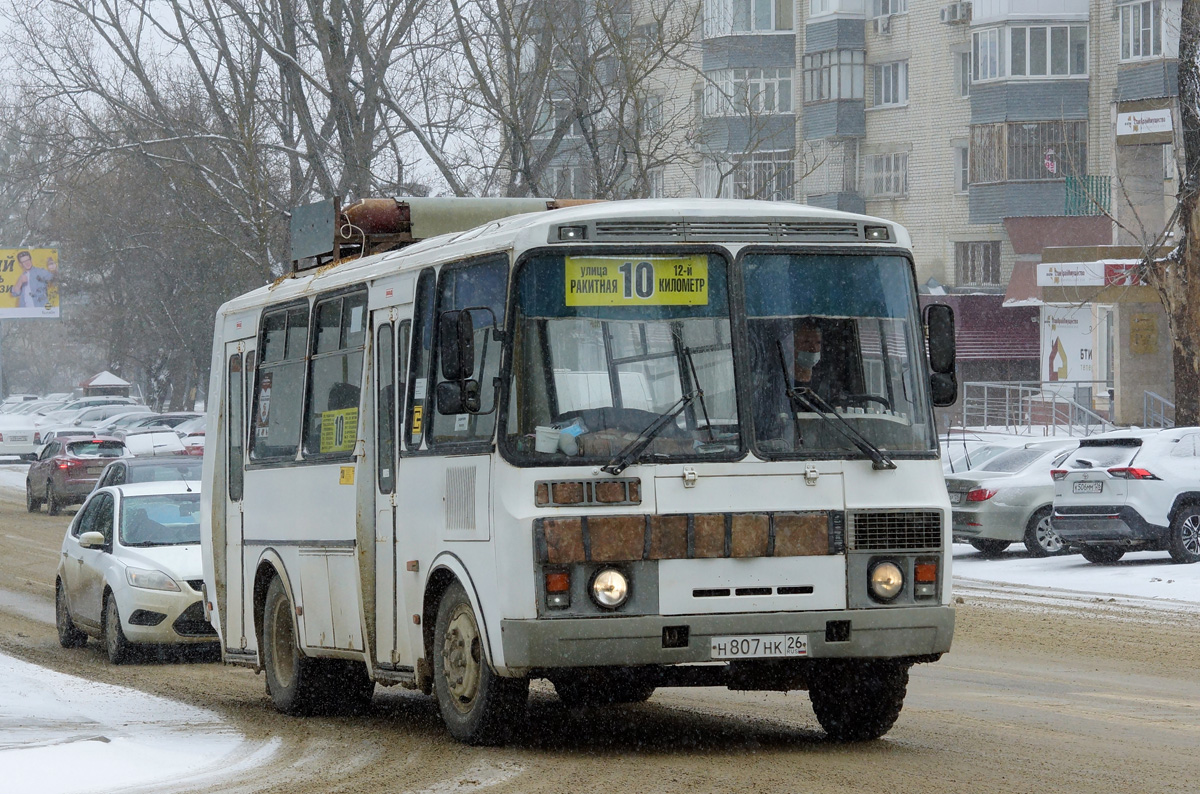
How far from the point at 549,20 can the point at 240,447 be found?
56.2ft

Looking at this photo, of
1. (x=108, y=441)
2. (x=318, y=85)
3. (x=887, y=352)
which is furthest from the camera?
(x=108, y=441)

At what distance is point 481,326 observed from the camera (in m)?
8.98

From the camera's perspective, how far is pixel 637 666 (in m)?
8.59

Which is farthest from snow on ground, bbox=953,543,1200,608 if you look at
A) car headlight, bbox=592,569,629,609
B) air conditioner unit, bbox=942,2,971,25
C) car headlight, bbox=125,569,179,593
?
air conditioner unit, bbox=942,2,971,25

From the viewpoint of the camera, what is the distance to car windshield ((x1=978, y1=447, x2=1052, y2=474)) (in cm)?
2534

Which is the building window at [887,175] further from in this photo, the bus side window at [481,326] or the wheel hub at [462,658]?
the wheel hub at [462,658]

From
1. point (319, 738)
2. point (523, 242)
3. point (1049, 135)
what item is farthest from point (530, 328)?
point (1049, 135)

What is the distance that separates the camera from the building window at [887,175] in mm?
60991

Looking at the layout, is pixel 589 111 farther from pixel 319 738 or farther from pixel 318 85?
pixel 319 738

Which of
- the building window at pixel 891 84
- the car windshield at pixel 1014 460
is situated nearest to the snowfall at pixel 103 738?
the car windshield at pixel 1014 460

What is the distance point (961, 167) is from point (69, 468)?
32.3 metres

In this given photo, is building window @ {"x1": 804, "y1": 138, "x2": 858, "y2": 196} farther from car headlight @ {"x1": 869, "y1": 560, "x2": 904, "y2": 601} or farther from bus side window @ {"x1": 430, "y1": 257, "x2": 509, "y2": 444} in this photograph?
car headlight @ {"x1": 869, "y1": 560, "x2": 904, "y2": 601}

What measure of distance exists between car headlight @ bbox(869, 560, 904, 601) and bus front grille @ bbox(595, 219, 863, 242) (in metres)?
1.54

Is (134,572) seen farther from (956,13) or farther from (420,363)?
(956,13)
